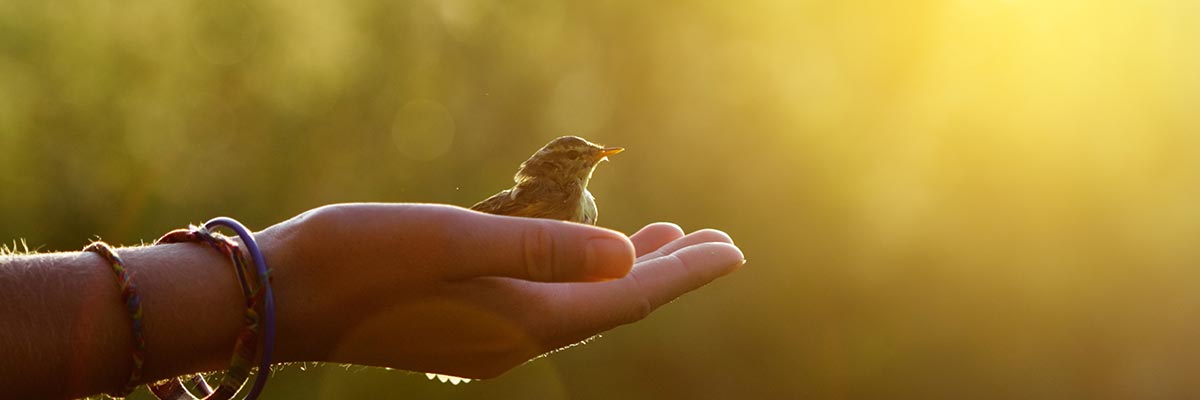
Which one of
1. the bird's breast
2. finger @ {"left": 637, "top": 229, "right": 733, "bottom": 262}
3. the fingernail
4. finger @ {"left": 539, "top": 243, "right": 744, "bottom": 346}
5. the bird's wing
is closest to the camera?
the fingernail

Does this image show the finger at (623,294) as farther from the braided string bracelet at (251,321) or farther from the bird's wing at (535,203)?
the bird's wing at (535,203)

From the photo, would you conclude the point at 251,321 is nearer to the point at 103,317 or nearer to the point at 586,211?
the point at 103,317

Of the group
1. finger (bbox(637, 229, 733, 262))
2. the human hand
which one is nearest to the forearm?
the human hand

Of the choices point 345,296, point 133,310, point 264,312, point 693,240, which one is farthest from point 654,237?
point 133,310

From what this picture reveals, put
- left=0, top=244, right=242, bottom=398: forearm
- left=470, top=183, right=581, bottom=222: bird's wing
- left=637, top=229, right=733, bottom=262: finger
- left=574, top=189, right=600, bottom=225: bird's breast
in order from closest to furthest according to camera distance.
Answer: left=0, top=244, right=242, bottom=398: forearm, left=637, top=229, right=733, bottom=262: finger, left=470, top=183, right=581, bottom=222: bird's wing, left=574, top=189, right=600, bottom=225: bird's breast

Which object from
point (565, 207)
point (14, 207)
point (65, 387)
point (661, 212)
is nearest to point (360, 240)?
point (65, 387)

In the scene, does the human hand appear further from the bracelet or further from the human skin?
the bracelet

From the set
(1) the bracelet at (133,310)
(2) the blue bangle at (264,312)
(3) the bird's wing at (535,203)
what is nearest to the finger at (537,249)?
(2) the blue bangle at (264,312)
